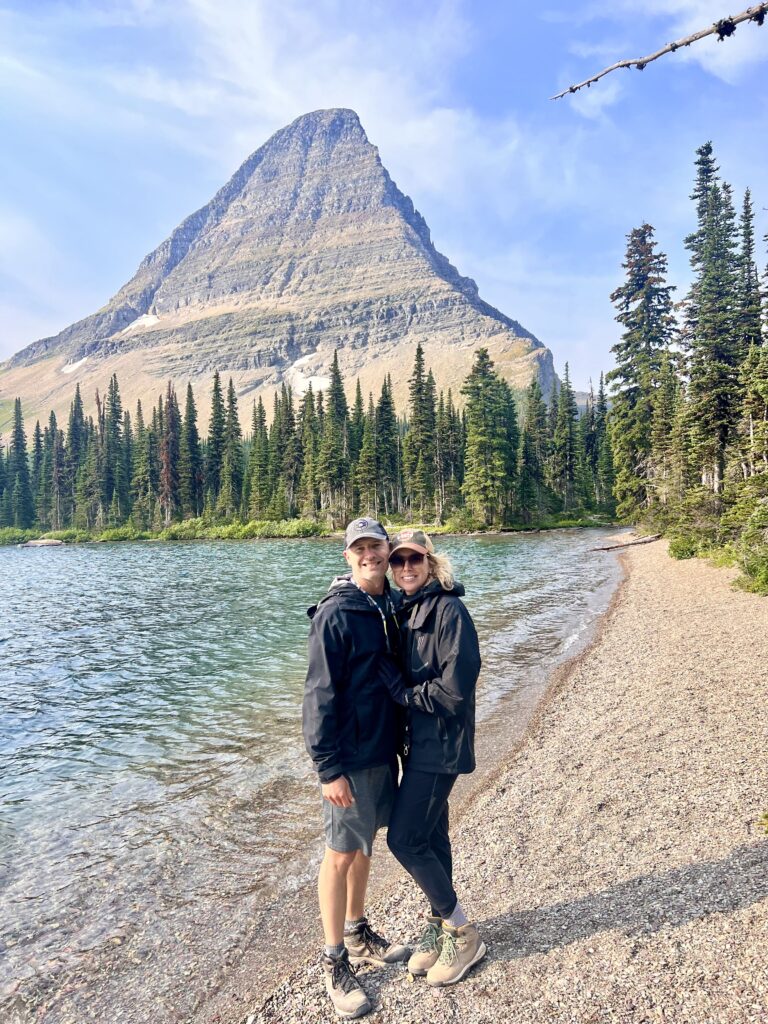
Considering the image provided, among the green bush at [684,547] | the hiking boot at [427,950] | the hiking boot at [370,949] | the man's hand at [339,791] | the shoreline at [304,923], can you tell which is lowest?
→ the shoreline at [304,923]

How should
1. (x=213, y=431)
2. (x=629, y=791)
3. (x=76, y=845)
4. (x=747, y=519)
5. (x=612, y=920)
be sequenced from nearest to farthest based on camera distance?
(x=612, y=920) → (x=629, y=791) → (x=76, y=845) → (x=747, y=519) → (x=213, y=431)

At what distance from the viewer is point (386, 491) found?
8906cm

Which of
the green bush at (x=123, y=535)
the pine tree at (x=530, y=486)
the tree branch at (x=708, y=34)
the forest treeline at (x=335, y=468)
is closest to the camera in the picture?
the tree branch at (x=708, y=34)

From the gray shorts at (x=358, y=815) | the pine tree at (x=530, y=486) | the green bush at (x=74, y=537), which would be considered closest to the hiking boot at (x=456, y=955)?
the gray shorts at (x=358, y=815)

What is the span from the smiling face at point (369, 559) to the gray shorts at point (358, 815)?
1.26 metres

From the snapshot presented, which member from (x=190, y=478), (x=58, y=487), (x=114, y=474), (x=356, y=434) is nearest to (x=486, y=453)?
(x=356, y=434)

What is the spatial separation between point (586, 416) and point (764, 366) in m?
79.8

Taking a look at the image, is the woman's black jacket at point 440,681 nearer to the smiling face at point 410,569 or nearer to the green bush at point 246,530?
the smiling face at point 410,569

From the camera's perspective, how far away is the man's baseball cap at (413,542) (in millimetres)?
4090

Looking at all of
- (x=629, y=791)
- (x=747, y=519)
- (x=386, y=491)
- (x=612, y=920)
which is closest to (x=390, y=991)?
(x=612, y=920)

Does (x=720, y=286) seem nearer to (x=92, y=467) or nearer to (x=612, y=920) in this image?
(x=612, y=920)

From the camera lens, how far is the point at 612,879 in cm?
497

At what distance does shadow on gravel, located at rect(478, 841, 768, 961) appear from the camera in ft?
13.9

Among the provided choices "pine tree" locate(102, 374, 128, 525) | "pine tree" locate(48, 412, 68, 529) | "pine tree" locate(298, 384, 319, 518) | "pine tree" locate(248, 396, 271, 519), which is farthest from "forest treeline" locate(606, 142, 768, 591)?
"pine tree" locate(48, 412, 68, 529)
